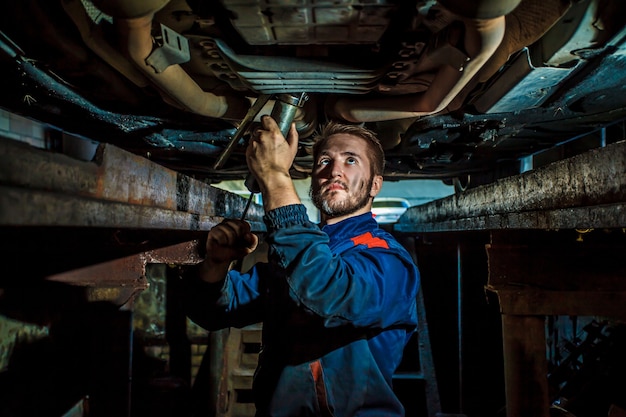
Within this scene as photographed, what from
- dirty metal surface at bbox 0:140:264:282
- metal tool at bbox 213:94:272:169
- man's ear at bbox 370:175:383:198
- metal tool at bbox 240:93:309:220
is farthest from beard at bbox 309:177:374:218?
dirty metal surface at bbox 0:140:264:282

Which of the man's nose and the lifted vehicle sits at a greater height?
the lifted vehicle

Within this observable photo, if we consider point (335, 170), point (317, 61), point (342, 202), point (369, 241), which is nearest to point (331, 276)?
point (369, 241)

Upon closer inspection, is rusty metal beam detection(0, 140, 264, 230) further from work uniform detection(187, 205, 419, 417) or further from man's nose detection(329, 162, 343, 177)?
man's nose detection(329, 162, 343, 177)

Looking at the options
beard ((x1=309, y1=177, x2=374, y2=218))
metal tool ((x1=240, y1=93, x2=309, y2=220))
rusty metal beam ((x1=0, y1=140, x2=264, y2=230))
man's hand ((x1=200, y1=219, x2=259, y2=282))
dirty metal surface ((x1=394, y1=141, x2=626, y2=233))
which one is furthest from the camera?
beard ((x1=309, y1=177, x2=374, y2=218))

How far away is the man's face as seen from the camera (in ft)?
5.68

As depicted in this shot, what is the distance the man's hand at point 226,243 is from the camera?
1461 millimetres

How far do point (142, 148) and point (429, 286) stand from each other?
3.82 m

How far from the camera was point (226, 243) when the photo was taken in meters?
1.47

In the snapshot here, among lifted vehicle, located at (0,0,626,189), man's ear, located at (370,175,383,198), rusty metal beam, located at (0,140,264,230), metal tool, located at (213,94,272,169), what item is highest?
lifted vehicle, located at (0,0,626,189)

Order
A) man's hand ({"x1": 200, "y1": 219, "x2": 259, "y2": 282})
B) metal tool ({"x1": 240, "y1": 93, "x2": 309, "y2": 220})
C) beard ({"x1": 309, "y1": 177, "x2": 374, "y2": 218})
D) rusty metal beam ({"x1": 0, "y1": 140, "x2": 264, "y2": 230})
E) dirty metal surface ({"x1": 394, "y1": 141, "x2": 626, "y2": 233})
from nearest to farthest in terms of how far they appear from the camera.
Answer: rusty metal beam ({"x1": 0, "y1": 140, "x2": 264, "y2": 230}) → dirty metal surface ({"x1": 394, "y1": 141, "x2": 626, "y2": 233}) → man's hand ({"x1": 200, "y1": 219, "x2": 259, "y2": 282}) → metal tool ({"x1": 240, "y1": 93, "x2": 309, "y2": 220}) → beard ({"x1": 309, "y1": 177, "x2": 374, "y2": 218})

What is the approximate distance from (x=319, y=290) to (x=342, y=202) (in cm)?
58

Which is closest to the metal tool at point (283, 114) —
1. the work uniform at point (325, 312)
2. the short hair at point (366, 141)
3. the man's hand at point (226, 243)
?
the man's hand at point (226, 243)

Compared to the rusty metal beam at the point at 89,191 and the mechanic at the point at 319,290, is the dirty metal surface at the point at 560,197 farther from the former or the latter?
the rusty metal beam at the point at 89,191

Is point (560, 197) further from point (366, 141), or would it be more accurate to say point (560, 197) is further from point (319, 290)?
point (319, 290)
